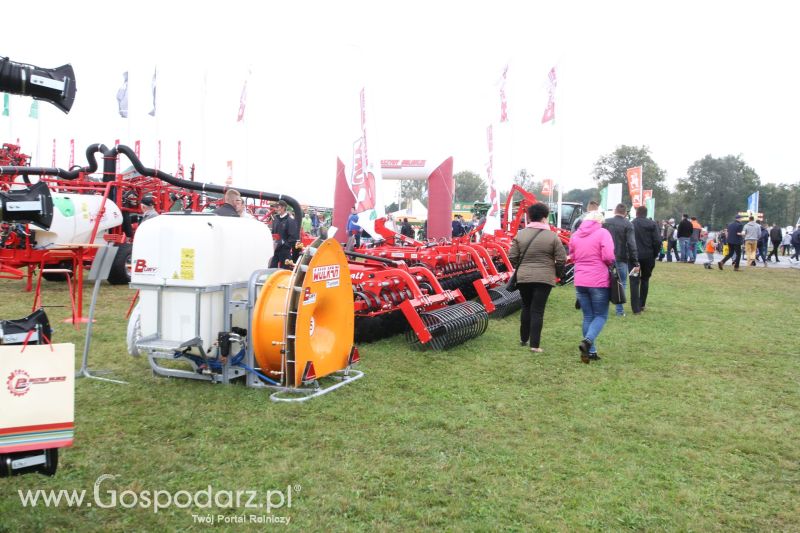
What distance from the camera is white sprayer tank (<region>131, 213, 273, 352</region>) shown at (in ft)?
15.3

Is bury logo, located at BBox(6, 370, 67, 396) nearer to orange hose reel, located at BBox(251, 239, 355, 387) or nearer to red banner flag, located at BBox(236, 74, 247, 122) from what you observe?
orange hose reel, located at BBox(251, 239, 355, 387)

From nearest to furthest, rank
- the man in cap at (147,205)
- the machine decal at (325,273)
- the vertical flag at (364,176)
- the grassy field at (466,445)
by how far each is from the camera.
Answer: the grassy field at (466,445) < the machine decal at (325,273) < the vertical flag at (364,176) < the man in cap at (147,205)

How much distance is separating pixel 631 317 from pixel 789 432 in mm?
5157

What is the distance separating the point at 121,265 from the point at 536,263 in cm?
840

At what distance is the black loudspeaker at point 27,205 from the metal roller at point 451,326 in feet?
14.4

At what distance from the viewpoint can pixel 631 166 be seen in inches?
2327

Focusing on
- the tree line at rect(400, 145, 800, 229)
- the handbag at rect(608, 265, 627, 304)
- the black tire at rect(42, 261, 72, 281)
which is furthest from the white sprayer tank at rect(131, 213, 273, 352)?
the tree line at rect(400, 145, 800, 229)

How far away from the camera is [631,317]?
9367mm

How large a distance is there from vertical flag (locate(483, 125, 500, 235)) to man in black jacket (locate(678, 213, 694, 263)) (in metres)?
7.67

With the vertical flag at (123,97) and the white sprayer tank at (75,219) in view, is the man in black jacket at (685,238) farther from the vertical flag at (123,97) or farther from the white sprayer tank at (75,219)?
the vertical flag at (123,97)

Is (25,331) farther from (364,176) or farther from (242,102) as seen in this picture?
(242,102)

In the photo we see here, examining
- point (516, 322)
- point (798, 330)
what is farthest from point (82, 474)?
point (798, 330)

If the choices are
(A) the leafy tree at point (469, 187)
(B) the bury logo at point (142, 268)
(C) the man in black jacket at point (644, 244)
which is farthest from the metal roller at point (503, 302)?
(A) the leafy tree at point (469, 187)

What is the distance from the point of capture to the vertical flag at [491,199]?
16.1m
